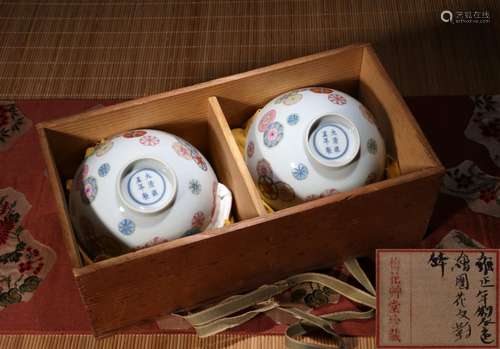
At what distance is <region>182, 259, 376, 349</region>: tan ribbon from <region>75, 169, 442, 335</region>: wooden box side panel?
0.07 ft

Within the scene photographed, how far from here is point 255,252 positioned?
0.87 m

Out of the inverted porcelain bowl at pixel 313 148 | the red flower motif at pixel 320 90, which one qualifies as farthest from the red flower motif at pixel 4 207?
the red flower motif at pixel 320 90

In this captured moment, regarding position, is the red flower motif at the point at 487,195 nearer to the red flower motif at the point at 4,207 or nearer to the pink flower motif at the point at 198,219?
the pink flower motif at the point at 198,219

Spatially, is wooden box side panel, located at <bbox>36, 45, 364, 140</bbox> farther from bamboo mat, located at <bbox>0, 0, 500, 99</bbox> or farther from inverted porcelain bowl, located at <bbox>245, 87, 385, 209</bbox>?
bamboo mat, located at <bbox>0, 0, 500, 99</bbox>

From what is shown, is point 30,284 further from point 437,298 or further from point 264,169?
point 437,298

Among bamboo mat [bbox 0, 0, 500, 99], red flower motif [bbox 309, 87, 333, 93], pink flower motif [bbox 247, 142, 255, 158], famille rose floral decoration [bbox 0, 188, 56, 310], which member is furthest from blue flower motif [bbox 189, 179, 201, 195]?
bamboo mat [bbox 0, 0, 500, 99]

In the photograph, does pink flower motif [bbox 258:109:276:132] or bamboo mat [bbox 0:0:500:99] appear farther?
bamboo mat [bbox 0:0:500:99]

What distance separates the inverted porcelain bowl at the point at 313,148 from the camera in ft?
2.81

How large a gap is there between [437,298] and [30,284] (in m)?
0.65

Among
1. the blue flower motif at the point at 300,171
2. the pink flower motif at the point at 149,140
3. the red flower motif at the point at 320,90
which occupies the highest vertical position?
the red flower motif at the point at 320,90

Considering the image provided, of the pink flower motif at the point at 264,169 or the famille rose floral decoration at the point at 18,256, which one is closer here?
the pink flower motif at the point at 264,169

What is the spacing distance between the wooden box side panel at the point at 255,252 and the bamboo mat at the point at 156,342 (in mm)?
34

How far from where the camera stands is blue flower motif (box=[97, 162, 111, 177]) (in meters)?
0.85

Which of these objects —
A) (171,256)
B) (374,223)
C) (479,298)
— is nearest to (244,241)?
(171,256)
